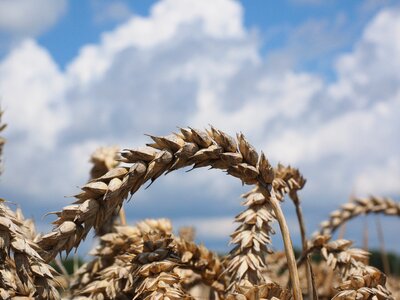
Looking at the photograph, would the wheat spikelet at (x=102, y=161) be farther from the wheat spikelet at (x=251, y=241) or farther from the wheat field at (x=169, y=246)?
the wheat spikelet at (x=251, y=241)

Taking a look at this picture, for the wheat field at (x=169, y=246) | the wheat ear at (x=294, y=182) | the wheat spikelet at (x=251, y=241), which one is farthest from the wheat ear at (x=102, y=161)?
the wheat spikelet at (x=251, y=241)

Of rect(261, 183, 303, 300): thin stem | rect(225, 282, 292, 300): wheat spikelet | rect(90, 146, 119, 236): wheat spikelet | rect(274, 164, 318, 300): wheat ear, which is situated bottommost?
rect(225, 282, 292, 300): wheat spikelet

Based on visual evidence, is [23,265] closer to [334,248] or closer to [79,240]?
[79,240]

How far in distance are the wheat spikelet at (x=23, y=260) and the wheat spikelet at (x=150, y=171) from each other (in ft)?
0.16

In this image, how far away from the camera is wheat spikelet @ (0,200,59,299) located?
4.32 ft

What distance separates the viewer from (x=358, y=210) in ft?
11.5

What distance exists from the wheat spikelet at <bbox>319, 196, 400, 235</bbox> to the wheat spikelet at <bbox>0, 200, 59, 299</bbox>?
2199 mm

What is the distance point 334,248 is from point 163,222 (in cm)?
57

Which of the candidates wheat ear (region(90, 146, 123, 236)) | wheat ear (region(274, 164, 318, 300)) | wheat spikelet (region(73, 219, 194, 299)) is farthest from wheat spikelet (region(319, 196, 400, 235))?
wheat spikelet (region(73, 219, 194, 299))

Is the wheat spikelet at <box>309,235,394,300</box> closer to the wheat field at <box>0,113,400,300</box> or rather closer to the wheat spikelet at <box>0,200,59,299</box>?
the wheat field at <box>0,113,400,300</box>

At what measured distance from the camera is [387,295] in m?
1.56

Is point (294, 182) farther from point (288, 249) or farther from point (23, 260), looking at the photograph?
point (23, 260)

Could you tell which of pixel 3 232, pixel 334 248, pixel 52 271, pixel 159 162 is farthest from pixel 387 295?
pixel 3 232

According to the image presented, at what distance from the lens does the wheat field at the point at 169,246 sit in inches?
54.2
